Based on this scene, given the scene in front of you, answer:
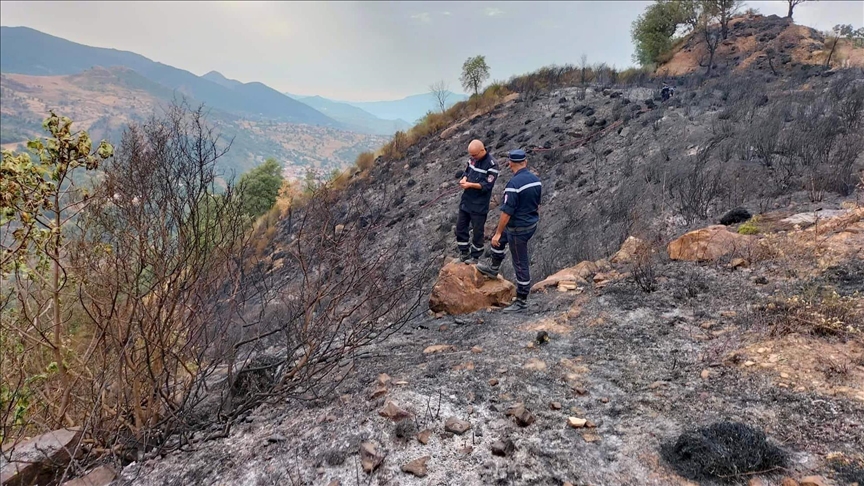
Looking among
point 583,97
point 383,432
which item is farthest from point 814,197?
point 583,97

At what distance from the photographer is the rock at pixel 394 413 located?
2625mm

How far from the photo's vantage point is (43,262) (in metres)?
2.82

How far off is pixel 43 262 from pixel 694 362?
456 cm

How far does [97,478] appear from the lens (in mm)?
2754

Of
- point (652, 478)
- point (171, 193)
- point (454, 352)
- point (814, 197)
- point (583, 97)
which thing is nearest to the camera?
point (652, 478)

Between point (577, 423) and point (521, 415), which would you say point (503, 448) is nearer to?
point (521, 415)

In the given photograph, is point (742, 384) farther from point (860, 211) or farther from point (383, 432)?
point (860, 211)

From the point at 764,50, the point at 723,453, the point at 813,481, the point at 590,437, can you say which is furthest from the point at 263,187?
the point at 764,50

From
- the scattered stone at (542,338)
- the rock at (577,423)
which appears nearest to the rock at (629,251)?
the scattered stone at (542,338)

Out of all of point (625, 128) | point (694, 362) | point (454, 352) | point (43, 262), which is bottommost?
point (454, 352)

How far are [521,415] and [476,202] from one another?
2.95m

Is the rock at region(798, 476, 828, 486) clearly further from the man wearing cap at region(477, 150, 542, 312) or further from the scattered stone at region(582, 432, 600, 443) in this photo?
the man wearing cap at region(477, 150, 542, 312)

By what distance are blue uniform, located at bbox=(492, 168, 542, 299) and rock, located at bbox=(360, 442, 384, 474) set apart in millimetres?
2557

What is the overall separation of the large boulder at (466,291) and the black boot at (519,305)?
0.19m
